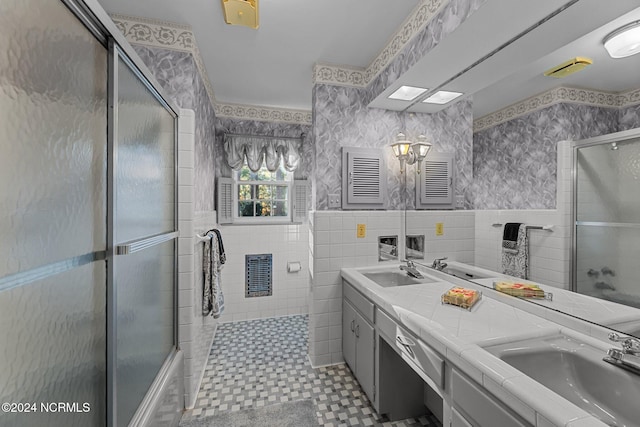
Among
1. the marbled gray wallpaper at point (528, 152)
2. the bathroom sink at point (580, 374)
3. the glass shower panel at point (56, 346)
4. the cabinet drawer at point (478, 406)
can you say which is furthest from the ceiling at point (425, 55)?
the glass shower panel at point (56, 346)

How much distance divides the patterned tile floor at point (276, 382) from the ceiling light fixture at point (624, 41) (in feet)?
6.56

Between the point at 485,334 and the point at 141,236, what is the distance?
1563 mm

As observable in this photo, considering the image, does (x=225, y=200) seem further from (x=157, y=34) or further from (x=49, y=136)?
(x=49, y=136)

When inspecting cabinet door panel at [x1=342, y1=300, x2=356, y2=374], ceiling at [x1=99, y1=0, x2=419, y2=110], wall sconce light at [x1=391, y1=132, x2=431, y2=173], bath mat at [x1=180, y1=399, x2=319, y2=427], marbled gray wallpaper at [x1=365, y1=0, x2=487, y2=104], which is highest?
ceiling at [x1=99, y1=0, x2=419, y2=110]

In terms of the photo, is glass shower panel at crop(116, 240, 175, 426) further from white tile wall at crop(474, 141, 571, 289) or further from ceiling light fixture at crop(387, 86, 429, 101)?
ceiling light fixture at crop(387, 86, 429, 101)

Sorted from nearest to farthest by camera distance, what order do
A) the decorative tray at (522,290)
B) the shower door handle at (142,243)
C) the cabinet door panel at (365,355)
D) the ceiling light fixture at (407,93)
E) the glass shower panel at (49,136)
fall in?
the glass shower panel at (49,136)
the shower door handle at (142,243)
the decorative tray at (522,290)
the cabinet door panel at (365,355)
the ceiling light fixture at (407,93)

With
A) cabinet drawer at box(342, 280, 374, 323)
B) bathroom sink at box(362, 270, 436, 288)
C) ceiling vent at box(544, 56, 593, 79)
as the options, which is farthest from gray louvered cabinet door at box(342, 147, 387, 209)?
ceiling vent at box(544, 56, 593, 79)

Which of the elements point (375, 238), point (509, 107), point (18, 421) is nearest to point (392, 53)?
point (509, 107)

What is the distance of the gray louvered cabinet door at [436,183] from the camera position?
77.4 inches

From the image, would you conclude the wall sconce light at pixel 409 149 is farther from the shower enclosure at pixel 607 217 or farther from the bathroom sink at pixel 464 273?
the shower enclosure at pixel 607 217

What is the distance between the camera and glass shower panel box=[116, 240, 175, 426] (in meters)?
1.11

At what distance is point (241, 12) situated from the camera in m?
1.65

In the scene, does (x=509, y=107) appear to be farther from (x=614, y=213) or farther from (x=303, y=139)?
(x=303, y=139)

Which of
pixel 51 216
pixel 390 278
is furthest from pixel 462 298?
pixel 51 216
